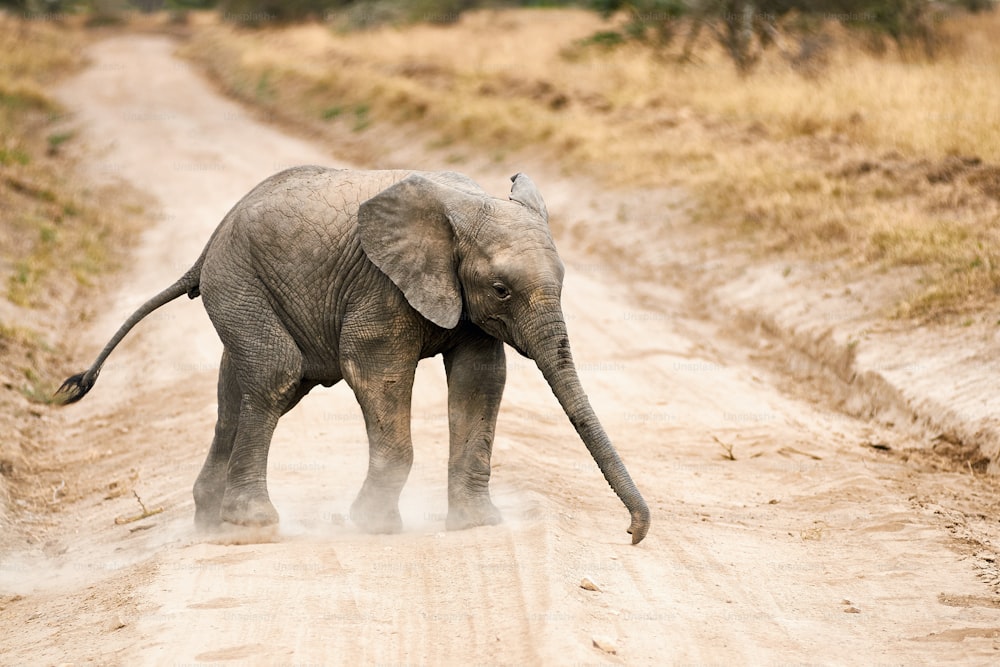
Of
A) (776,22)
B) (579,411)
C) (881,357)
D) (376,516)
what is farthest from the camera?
(776,22)

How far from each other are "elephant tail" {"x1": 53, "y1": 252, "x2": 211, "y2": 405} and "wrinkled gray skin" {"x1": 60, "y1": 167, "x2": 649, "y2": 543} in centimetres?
20

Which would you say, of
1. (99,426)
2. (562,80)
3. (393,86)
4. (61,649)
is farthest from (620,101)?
(61,649)

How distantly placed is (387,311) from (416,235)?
0.44 metres

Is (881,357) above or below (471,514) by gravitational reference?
below

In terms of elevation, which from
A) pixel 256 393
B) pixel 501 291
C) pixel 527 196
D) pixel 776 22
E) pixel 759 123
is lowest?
pixel 776 22

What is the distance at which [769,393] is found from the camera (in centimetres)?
1122

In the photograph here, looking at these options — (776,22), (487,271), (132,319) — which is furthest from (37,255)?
(776,22)

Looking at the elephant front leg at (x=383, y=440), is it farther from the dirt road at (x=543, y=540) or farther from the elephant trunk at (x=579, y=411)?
the elephant trunk at (x=579, y=411)

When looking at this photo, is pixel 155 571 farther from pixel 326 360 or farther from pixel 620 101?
pixel 620 101

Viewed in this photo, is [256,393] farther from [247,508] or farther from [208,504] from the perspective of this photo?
[208,504]

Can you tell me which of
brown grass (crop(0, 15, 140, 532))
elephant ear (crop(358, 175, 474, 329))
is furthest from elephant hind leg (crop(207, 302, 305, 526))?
brown grass (crop(0, 15, 140, 532))

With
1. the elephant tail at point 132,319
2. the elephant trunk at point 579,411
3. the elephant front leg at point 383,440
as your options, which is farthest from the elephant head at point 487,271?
the elephant tail at point 132,319

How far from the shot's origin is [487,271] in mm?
6461

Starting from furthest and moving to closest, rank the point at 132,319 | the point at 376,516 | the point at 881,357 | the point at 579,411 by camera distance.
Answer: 1. the point at 881,357
2. the point at 132,319
3. the point at 376,516
4. the point at 579,411
